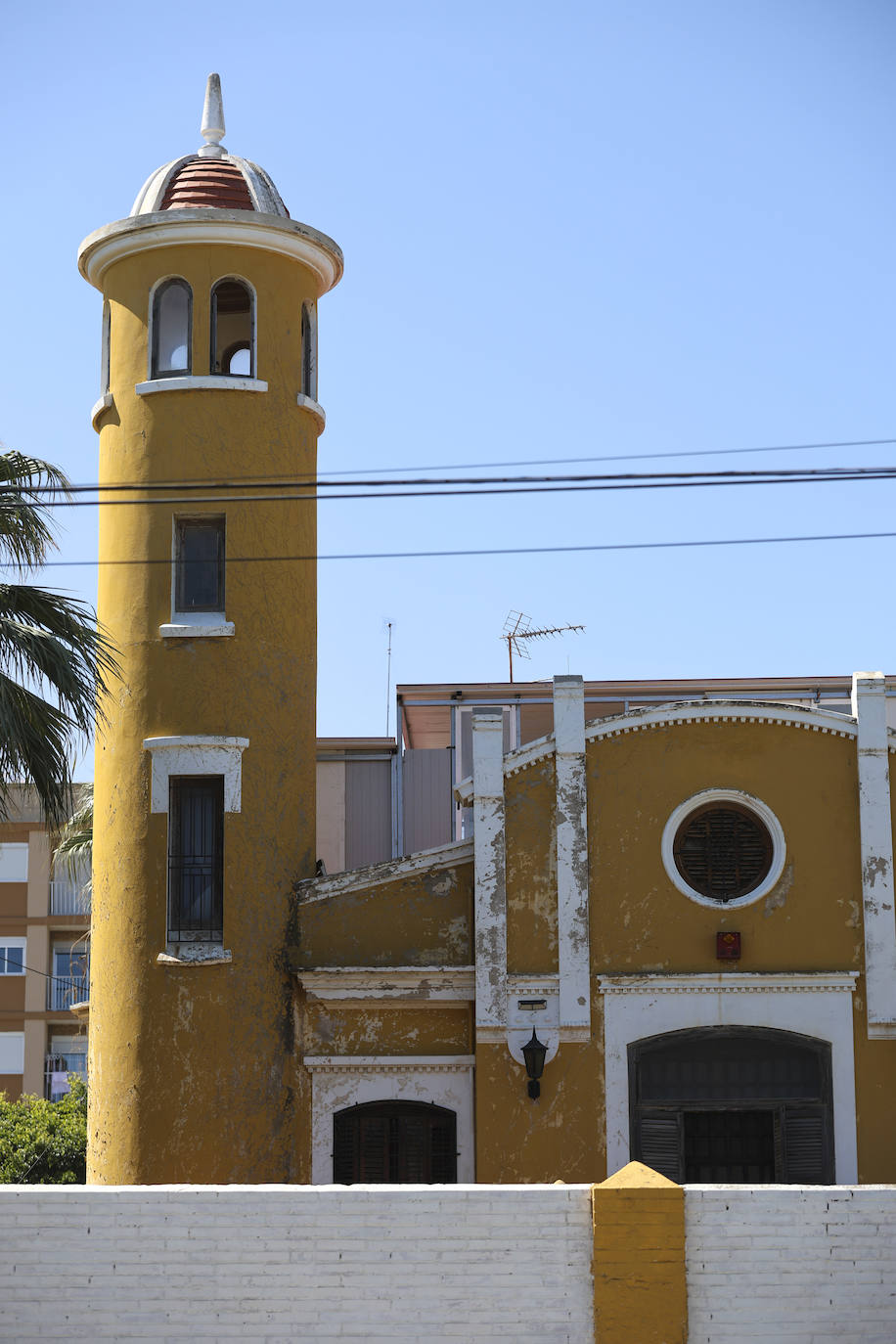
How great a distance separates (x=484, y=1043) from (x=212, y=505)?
7.18 m

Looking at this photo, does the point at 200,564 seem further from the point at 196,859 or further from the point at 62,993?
the point at 62,993

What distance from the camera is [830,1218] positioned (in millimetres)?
13258

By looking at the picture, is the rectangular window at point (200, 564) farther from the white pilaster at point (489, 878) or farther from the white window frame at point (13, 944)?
the white window frame at point (13, 944)

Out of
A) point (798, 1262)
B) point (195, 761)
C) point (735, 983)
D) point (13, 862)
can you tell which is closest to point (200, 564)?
point (195, 761)

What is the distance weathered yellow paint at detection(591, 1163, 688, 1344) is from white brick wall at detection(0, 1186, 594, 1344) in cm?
38

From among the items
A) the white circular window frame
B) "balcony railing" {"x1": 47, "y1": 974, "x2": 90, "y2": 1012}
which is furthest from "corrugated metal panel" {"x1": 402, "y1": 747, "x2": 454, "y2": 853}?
"balcony railing" {"x1": 47, "y1": 974, "x2": 90, "y2": 1012}

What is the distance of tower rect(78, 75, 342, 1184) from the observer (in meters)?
19.9

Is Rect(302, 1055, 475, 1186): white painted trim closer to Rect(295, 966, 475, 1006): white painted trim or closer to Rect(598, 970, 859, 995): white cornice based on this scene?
Rect(295, 966, 475, 1006): white painted trim

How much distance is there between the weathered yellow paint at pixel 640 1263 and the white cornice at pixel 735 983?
643cm

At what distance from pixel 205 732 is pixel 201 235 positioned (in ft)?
20.0

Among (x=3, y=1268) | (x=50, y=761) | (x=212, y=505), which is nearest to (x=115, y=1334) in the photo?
(x=3, y=1268)

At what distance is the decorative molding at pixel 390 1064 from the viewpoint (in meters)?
19.8

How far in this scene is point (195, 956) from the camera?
20.0 m

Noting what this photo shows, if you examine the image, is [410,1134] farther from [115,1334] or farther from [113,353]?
[113,353]
